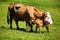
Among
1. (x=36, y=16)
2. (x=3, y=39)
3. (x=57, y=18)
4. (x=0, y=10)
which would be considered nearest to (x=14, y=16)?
(x=36, y=16)

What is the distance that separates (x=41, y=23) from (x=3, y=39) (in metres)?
2.64

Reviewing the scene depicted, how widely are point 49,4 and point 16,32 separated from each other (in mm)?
11896

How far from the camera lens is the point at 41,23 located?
16.3 meters

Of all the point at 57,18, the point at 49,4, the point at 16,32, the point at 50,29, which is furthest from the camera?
the point at 49,4

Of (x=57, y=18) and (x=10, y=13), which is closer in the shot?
(x=10, y=13)

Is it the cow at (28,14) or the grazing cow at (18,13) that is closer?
the cow at (28,14)

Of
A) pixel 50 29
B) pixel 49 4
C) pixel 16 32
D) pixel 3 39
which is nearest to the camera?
pixel 3 39

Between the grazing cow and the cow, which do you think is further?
the grazing cow

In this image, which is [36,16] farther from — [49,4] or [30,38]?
[49,4]

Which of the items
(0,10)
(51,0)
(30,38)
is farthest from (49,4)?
(30,38)

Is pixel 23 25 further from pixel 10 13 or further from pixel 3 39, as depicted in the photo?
pixel 3 39

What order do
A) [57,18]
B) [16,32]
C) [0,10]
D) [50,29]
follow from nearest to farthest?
1. [16,32]
2. [50,29]
3. [57,18]
4. [0,10]

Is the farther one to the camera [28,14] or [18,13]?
[18,13]

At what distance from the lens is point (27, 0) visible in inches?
1133
